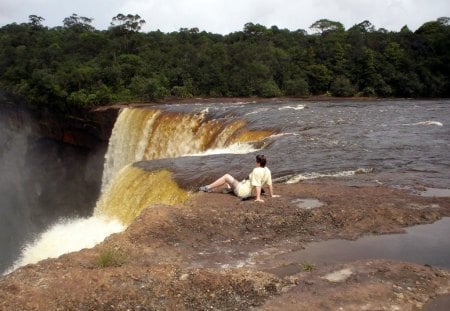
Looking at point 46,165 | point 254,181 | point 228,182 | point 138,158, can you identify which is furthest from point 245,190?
point 46,165

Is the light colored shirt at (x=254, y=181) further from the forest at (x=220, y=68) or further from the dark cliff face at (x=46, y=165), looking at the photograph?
the forest at (x=220, y=68)

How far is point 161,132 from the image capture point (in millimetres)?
23203

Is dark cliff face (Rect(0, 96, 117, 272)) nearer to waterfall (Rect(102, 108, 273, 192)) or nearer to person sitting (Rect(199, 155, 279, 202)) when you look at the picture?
waterfall (Rect(102, 108, 273, 192))

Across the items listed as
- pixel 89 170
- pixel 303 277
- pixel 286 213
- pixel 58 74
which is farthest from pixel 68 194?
pixel 303 277

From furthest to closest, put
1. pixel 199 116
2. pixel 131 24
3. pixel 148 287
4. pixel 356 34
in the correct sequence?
pixel 131 24
pixel 356 34
pixel 199 116
pixel 148 287

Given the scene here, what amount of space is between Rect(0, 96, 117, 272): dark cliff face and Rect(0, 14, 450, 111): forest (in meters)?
1.79

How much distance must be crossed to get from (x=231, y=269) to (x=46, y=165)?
1345 inches

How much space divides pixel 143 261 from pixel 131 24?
4744 cm

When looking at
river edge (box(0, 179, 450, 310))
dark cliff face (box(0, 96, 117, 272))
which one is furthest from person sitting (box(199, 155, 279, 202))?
dark cliff face (box(0, 96, 117, 272))

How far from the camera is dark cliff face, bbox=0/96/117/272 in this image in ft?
97.9

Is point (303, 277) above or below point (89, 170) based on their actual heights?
above

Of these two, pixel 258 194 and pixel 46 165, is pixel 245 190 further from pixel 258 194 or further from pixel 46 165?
pixel 46 165

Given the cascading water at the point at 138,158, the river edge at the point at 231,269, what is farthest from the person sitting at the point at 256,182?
the cascading water at the point at 138,158

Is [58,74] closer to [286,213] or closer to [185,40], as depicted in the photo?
[185,40]
